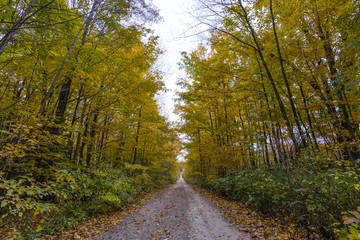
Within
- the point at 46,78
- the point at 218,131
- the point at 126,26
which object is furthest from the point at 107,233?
the point at 218,131

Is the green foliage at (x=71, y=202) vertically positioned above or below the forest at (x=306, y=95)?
below

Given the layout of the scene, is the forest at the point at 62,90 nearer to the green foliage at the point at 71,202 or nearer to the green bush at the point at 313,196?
the green foliage at the point at 71,202

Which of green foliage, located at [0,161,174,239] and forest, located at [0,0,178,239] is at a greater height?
forest, located at [0,0,178,239]

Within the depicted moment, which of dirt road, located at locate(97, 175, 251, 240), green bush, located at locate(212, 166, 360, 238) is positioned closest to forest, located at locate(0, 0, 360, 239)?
green bush, located at locate(212, 166, 360, 238)

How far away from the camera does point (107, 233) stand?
4.61 metres

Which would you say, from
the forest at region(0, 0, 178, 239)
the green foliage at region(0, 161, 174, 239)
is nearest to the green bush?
the forest at region(0, 0, 178, 239)

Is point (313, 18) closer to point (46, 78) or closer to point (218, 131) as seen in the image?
point (218, 131)

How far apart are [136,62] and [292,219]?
7135 millimetres

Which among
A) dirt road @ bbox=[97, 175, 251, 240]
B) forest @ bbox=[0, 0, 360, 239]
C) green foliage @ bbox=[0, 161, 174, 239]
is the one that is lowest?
dirt road @ bbox=[97, 175, 251, 240]

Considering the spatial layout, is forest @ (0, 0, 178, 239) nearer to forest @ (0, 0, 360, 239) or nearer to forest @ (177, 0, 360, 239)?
forest @ (0, 0, 360, 239)

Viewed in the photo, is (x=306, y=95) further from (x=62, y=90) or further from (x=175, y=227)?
(x=62, y=90)

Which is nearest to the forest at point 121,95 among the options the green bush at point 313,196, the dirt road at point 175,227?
the green bush at point 313,196

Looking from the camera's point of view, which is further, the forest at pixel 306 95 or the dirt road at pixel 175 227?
the dirt road at pixel 175 227

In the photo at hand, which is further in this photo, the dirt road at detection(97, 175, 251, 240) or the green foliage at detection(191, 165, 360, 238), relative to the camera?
the dirt road at detection(97, 175, 251, 240)
